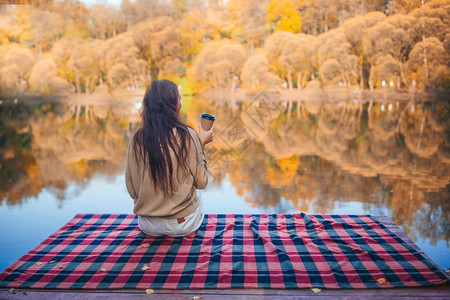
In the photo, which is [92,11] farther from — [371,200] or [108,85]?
[371,200]

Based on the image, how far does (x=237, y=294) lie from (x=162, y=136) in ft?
2.68

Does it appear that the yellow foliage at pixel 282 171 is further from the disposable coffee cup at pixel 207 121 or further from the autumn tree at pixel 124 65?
the autumn tree at pixel 124 65

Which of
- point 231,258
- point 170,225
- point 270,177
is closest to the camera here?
point 231,258

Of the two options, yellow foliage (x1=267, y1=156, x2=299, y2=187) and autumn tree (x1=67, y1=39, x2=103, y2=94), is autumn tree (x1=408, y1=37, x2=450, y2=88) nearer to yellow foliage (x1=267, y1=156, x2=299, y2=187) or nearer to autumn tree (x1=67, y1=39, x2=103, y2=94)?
yellow foliage (x1=267, y1=156, x2=299, y2=187)

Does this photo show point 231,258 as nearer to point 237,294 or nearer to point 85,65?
point 237,294

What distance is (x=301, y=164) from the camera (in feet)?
16.0

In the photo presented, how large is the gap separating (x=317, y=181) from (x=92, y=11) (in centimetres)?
2142

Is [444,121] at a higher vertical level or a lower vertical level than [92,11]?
lower

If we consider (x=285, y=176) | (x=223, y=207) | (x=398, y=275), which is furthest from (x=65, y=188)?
(x=398, y=275)

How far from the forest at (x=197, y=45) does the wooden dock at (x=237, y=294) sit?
54.2 ft

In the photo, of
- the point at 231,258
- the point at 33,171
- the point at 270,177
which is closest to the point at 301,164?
the point at 270,177

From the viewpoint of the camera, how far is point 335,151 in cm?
571

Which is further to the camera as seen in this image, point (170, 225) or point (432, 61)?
point (432, 61)

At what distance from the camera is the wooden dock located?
5.15 ft
